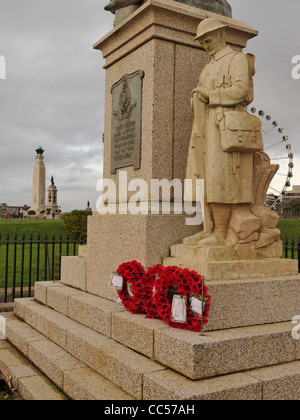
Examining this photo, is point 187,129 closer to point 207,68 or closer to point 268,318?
point 207,68

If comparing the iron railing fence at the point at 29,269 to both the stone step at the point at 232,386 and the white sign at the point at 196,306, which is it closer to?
the white sign at the point at 196,306

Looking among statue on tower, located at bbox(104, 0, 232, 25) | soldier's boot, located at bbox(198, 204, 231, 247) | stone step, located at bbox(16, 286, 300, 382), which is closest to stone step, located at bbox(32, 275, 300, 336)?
stone step, located at bbox(16, 286, 300, 382)

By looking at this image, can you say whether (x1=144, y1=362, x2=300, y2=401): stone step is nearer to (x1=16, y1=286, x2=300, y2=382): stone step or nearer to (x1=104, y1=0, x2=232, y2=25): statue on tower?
(x1=16, y1=286, x2=300, y2=382): stone step

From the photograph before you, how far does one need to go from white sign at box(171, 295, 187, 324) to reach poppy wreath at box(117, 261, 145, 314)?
26.4 inches

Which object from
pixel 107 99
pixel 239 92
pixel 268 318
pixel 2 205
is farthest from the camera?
pixel 2 205

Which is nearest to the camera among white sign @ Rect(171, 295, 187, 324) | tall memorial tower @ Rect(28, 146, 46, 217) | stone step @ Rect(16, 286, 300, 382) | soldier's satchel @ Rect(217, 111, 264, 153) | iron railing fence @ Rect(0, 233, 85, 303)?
stone step @ Rect(16, 286, 300, 382)

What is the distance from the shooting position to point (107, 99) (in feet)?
21.7

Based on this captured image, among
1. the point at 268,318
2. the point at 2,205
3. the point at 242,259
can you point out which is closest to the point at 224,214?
the point at 242,259

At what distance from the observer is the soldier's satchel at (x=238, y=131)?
4508 mm

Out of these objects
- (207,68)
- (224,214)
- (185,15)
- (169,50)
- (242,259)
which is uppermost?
(185,15)

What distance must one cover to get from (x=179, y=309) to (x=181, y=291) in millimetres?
157

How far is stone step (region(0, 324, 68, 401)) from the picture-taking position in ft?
13.8

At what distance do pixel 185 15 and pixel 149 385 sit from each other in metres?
4.39

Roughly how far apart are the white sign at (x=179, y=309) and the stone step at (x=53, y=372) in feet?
2.48
